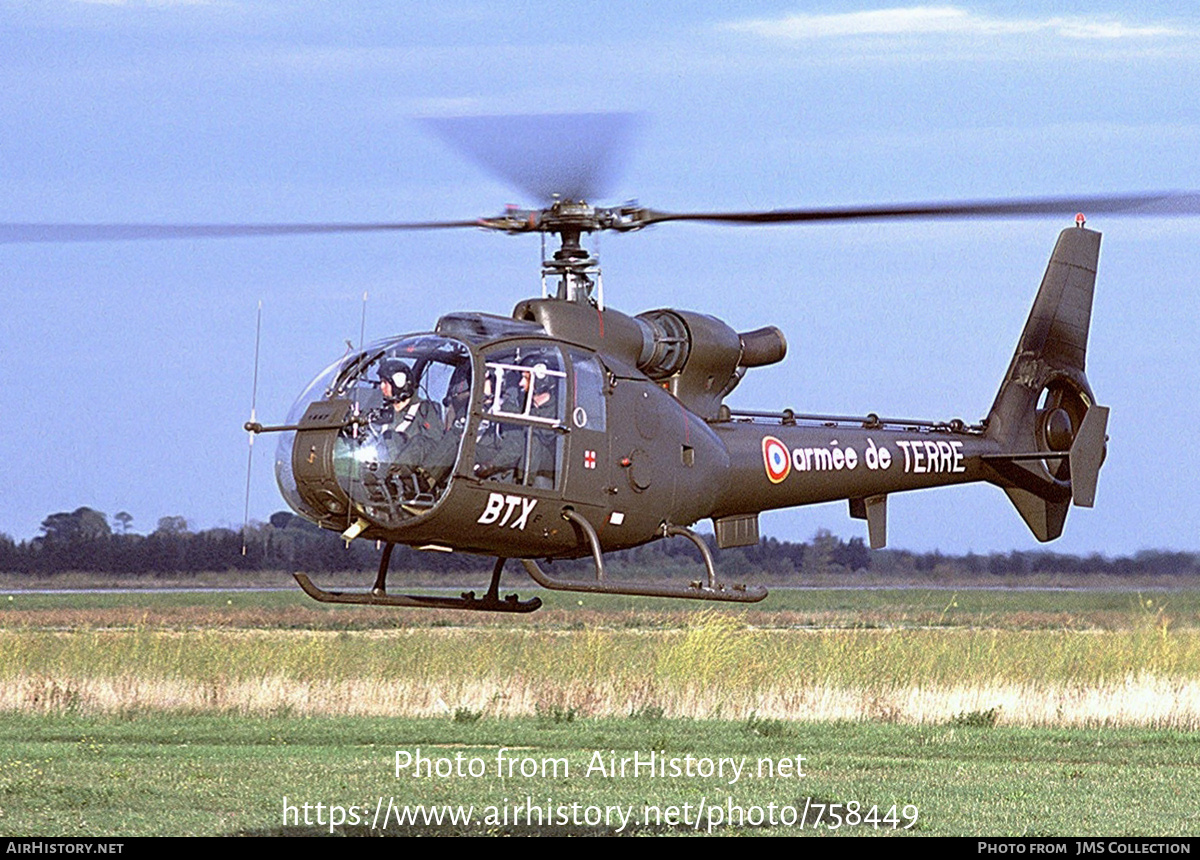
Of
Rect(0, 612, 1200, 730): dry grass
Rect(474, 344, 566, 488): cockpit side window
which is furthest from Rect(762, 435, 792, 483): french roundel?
Rect(0, 612, 1200, 730): dry grass

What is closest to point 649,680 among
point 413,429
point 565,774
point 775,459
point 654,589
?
point 565,774

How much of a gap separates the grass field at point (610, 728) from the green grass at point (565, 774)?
49 millimetres

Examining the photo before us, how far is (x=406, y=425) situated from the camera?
1143cm

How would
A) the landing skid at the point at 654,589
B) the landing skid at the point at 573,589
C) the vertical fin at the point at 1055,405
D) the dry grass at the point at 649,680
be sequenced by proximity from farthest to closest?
1. the dry grass at the point at 649,680
2. the vertical fin at the point at 1055,405
3. the landing skid at the point at 573,589
4. the landing skid at the point at 654,589

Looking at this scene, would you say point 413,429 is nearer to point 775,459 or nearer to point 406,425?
point 406,425

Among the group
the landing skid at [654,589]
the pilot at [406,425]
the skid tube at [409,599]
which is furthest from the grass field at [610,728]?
the pilot at [406,425]

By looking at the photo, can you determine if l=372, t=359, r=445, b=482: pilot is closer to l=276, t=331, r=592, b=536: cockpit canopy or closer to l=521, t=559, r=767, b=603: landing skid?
l=276, t=331, r=592, b=536: cockpit canopy

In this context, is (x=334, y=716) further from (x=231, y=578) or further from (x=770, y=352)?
(x=231, y=578)

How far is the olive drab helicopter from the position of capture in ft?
37.5

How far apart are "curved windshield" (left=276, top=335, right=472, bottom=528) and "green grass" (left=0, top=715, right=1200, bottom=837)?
4306 millimetres

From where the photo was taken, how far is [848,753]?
1978 centimetres

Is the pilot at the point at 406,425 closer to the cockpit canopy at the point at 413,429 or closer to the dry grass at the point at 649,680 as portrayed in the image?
the cockpit canopy at the point at 413,429

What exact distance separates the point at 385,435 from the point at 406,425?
0.16m

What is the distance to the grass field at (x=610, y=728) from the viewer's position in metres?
15.7
